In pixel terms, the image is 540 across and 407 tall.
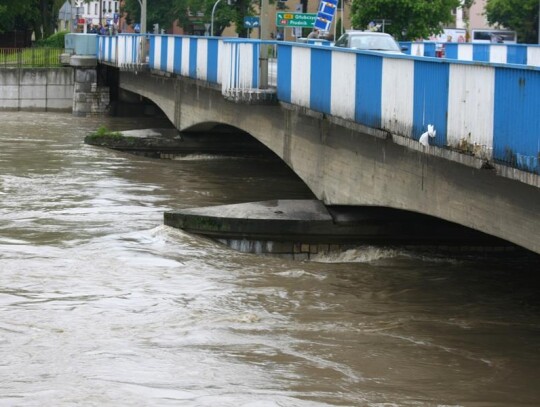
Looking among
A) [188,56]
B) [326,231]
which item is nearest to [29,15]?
[188,56]

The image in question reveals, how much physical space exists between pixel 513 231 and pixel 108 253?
792 centimetres

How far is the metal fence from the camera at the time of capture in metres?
55.5

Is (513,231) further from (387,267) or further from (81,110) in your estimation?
(81,110)

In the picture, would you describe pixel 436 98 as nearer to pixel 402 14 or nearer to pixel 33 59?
pixel 402 14

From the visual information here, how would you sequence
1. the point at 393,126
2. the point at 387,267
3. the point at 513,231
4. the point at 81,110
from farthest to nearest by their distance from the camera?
1. the point at 81,110
2. the point at 387,267
3. the point at 393,126
4. the point at 513,231

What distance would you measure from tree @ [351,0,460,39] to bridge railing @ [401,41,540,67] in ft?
58.5

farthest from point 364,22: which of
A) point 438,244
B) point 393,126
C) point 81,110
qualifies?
point 393,126

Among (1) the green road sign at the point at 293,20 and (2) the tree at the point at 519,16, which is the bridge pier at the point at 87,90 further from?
(2) the tree at the point at 519,16

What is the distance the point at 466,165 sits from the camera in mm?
13883

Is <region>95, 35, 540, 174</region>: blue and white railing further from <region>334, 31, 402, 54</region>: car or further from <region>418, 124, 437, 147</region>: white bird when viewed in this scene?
<region>334, 31, 402, 54</region>: car

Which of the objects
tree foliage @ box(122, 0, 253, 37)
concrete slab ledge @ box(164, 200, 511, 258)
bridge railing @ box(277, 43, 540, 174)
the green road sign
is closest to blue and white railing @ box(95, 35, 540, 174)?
bridge railing @ box(277, 43, 540, 174)

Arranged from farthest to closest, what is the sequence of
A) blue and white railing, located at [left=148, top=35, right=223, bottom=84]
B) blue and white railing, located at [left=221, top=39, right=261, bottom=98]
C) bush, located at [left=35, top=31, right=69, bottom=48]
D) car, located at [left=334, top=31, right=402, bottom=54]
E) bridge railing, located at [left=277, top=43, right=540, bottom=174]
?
bush, located at [left=35, top=31, right=69, bottom=48], blue and white railing, located at [left=148, top=35, right=223, bottom=84], car, located at [left=334, top=31, right=402, bottom=54], blue and white railing, located at [left=221, top=39, right=261, bottom=98], bridge railing, located at [left=277, top=43, right=540, bottom=174]

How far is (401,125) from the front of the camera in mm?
15609

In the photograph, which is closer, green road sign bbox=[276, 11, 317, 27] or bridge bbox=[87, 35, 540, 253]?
bridge bbox=[87, 35, 540, 253]
